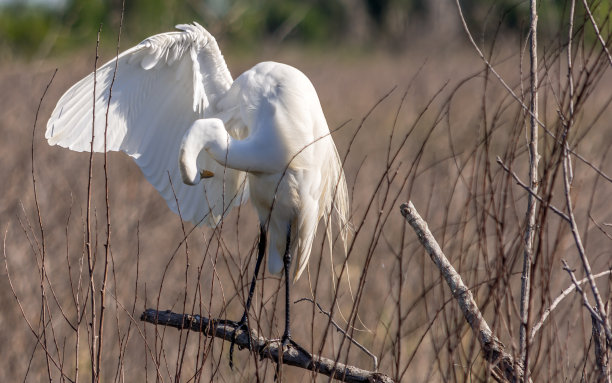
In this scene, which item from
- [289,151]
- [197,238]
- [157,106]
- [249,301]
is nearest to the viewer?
[249,301]

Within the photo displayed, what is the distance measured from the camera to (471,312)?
5.52 ft

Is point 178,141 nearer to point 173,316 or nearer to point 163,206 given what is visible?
point 173,316

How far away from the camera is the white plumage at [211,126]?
8.53 ft

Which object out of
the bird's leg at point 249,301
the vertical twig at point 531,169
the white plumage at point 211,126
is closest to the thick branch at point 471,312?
the vertical twig at point 531,169

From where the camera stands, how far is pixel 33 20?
14.7 meters

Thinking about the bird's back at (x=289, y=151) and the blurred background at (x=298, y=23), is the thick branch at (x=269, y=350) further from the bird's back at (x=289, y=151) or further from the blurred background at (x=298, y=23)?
the blurred background at (x=298, y=23)

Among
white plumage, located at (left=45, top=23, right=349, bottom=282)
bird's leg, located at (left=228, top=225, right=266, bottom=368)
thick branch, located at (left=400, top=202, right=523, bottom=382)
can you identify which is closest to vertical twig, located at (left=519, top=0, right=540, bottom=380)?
thick branch, located at (left=400, top=202, right=523, bottom=382)

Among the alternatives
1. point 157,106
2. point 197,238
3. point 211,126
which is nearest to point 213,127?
point 211,126

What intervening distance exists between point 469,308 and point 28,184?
4.03 m

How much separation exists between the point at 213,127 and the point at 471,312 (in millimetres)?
1149

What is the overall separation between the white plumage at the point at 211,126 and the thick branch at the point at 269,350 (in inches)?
18.8

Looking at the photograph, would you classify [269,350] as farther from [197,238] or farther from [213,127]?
[197,238]

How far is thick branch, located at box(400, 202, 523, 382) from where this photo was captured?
1.65m

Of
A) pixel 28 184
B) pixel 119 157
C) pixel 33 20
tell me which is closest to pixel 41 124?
pixel 119 157
